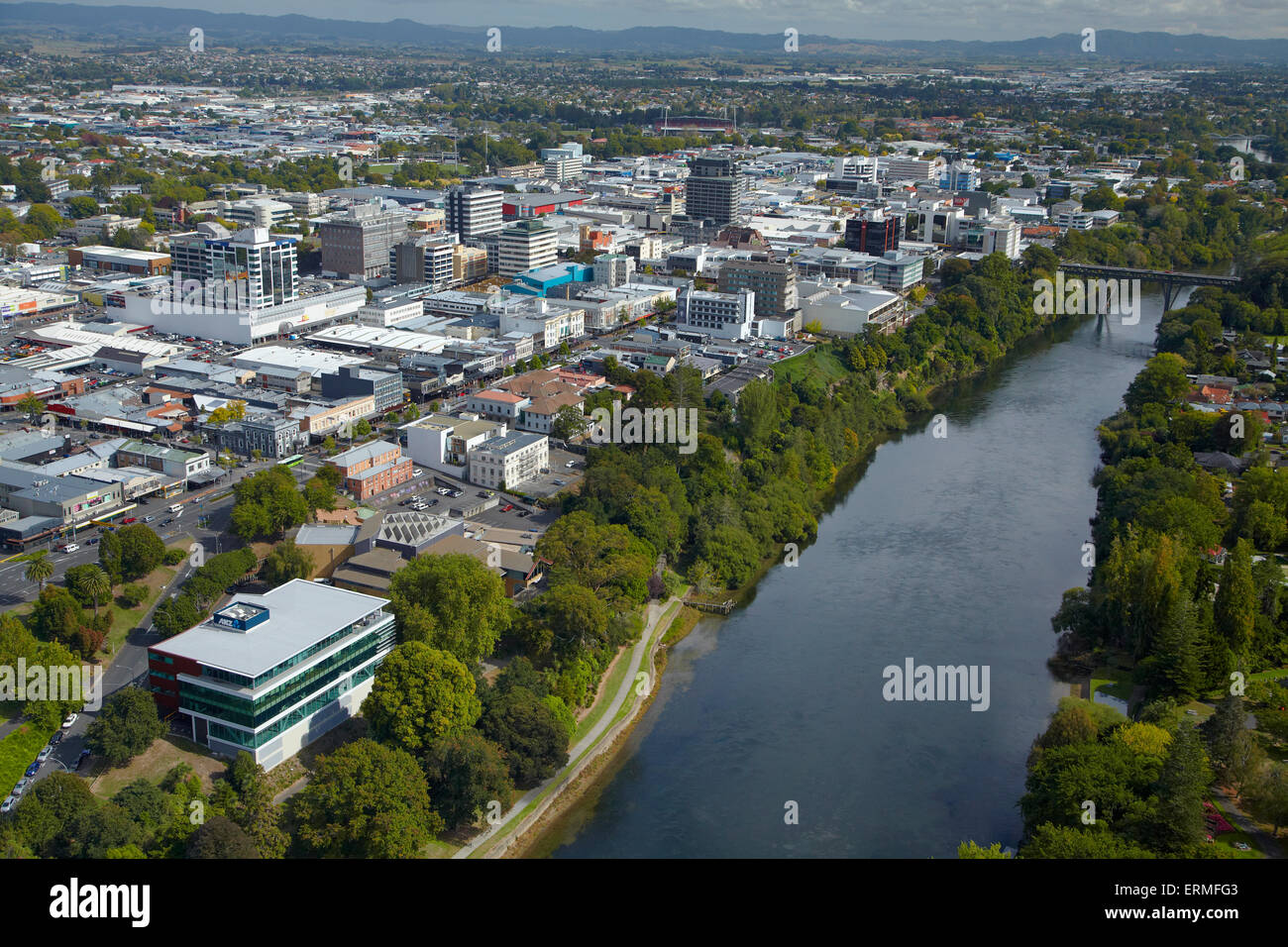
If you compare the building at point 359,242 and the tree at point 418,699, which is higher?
the building at point 359,242

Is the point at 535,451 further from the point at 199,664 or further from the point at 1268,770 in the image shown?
the point at 1268,770

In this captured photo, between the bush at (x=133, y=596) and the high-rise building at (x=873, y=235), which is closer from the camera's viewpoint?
the bush at (x=133, y=596)

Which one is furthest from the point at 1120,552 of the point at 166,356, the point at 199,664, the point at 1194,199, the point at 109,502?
the point at 1194,199

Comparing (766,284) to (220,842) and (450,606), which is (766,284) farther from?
(220,842)

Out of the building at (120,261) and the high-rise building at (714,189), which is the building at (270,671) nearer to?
the building at (120,261)

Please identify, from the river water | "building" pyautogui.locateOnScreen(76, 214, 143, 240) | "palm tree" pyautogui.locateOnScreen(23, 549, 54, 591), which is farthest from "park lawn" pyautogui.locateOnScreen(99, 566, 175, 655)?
"building" pyautogui.locateOnScreen(76, 214, 143, 240)

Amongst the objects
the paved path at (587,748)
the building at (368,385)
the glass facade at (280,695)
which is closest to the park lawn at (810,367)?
the building at (368,385)
